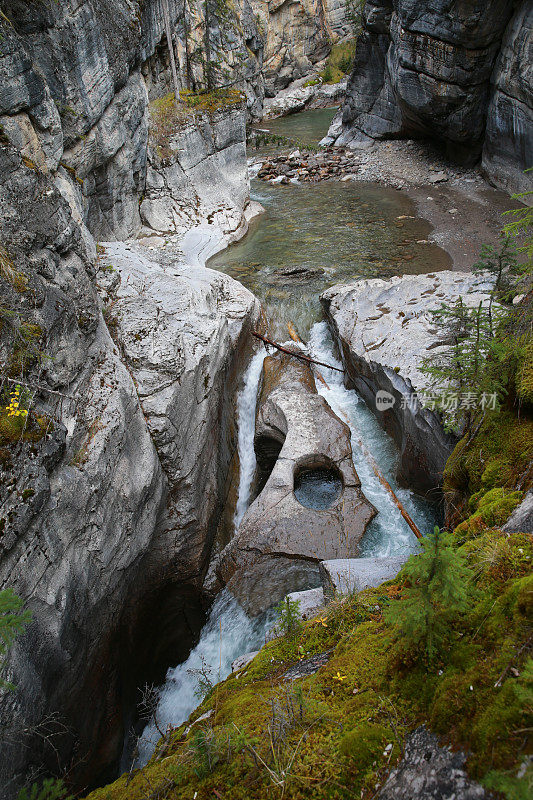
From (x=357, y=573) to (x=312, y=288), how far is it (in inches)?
415

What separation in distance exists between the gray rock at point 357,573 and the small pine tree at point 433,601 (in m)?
2.59

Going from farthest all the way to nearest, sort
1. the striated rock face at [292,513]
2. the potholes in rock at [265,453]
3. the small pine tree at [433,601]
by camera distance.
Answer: the potholes in rock at [265,453], the striated rock face at [292,513], the small pine tree at [433,601]

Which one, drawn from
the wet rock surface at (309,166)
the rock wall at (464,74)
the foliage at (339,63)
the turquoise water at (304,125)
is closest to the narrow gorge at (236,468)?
the rock wall at (464,74)

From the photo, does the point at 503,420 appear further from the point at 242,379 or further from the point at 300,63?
the point at 300,63

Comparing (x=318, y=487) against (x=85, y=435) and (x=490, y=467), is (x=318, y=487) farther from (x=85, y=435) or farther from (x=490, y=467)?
(x=85, y=435)

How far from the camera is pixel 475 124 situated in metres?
21.8

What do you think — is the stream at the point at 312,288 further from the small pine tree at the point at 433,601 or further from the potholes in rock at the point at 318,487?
the small pine tree at the point at 433,601

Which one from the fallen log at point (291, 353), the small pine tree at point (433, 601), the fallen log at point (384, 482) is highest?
the small pine tree at point (433, 601)

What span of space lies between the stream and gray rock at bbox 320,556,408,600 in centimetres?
173

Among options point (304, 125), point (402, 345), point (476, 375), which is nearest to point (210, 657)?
point (476, 375)

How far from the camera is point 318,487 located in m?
9.64

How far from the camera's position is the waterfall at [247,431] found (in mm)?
9875

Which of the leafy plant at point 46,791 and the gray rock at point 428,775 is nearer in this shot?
the gray rock at point 428,775

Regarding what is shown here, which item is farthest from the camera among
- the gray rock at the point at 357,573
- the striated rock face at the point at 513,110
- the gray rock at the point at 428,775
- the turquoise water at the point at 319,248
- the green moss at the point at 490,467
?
the striated rock face at the point at 513,110
